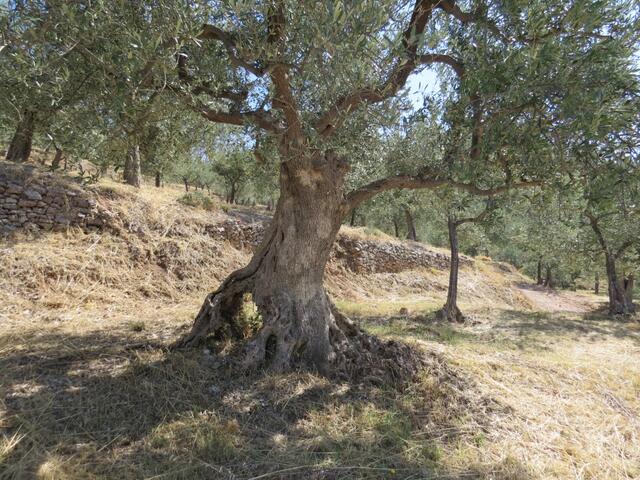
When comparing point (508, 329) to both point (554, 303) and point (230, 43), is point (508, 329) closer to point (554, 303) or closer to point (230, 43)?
point (230, 43)

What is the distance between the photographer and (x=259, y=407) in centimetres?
357

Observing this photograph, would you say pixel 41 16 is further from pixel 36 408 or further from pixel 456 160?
pixel 456 160

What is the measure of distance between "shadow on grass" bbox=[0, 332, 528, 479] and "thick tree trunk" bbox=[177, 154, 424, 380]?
36cm

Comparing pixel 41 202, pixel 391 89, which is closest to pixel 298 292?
pixel 391 89

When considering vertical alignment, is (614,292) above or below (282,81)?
below

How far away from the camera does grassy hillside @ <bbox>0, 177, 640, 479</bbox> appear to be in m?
2.84

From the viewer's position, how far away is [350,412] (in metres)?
3.67

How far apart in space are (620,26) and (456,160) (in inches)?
78.3

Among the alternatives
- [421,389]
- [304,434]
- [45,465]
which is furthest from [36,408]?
[421,389]

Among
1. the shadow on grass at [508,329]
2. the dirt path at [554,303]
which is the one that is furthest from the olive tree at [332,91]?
the dirt path at [554,303]

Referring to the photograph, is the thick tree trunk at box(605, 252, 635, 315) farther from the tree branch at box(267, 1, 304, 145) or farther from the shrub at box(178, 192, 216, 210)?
the shrub at box(178, 192, 216, 210)

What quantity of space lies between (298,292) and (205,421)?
1910 mm

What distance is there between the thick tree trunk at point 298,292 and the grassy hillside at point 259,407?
39 cm

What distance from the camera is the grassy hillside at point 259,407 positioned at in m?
2.84
